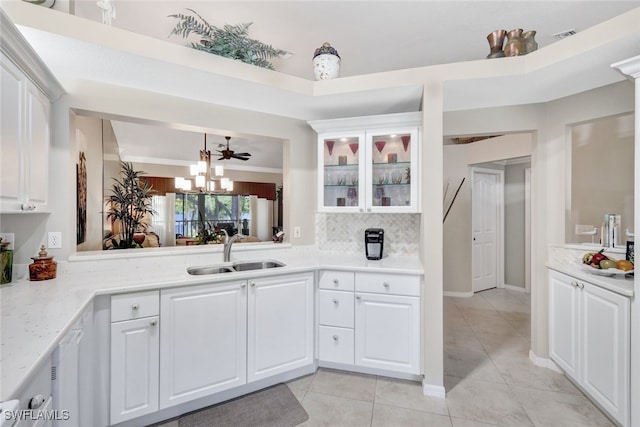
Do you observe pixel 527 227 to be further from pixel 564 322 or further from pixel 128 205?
pixel 128 205

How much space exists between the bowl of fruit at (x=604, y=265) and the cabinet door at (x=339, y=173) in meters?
1.76

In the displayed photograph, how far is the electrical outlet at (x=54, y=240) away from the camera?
2010 millimetres

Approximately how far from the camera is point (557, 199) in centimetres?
261

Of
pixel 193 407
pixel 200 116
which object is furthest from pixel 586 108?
pixel 193 407

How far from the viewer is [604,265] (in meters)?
2.10

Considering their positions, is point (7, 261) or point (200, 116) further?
point (200, 116)

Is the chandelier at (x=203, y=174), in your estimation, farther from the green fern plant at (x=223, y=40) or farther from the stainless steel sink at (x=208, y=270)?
the green fern plant at (x=223, y=40)

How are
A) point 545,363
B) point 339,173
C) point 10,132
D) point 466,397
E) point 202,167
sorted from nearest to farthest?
1. point 10,132
2. point 466,397
3. point 545,363
4. point 339,173
5. point 202,167

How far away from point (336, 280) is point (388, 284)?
42 centimetres

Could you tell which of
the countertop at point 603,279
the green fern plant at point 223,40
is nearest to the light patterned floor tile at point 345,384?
the countertop at point 603,279

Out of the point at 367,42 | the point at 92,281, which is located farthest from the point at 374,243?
the point at 92,281

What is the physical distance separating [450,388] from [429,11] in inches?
110

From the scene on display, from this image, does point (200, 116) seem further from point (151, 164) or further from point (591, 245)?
point (151, 164)

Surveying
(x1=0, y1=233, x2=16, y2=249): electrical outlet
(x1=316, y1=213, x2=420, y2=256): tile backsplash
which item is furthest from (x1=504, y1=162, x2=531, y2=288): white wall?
(x1=0, y1=233, x2=16, y2=249): electrical outlet
